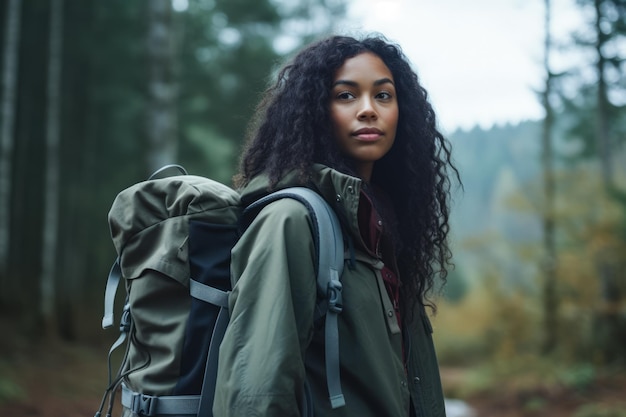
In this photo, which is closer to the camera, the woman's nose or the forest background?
the woman's nose

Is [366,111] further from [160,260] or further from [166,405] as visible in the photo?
[166,405]

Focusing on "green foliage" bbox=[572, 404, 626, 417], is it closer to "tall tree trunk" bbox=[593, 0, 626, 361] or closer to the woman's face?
"tall tree trunk" bbox=[593, 0, 626, 361]

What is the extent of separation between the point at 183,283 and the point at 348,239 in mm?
644

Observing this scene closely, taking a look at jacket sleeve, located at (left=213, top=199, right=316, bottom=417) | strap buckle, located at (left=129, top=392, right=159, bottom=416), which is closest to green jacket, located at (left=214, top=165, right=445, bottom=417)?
jacket sleeve, located at (left=213, top=199, right=316, bottom=417)

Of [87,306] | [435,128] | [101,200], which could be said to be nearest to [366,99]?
[435,128]

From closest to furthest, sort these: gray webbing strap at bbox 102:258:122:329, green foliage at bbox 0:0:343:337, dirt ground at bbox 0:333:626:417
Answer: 1. gray webbing strap at bbox 102:258:122:329
2. dirt ground at bbox 0:333:626:417
3. green foliage at bbox 0:0:343:337

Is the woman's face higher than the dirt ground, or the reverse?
the woman's face

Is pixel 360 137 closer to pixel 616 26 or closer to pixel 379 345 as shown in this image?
pixel 379 345

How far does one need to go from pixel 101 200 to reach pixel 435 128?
70.5 feet

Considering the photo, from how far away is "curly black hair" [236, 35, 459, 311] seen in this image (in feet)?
9.27

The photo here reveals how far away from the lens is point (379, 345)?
8.15ft

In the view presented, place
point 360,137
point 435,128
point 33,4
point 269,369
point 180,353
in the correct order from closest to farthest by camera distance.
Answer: point 269,369 < point 180,353 < point 360,137 < point 435,128 < point 33,4

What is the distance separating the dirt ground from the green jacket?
718 centimetres

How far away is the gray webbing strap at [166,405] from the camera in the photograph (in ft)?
7.86
